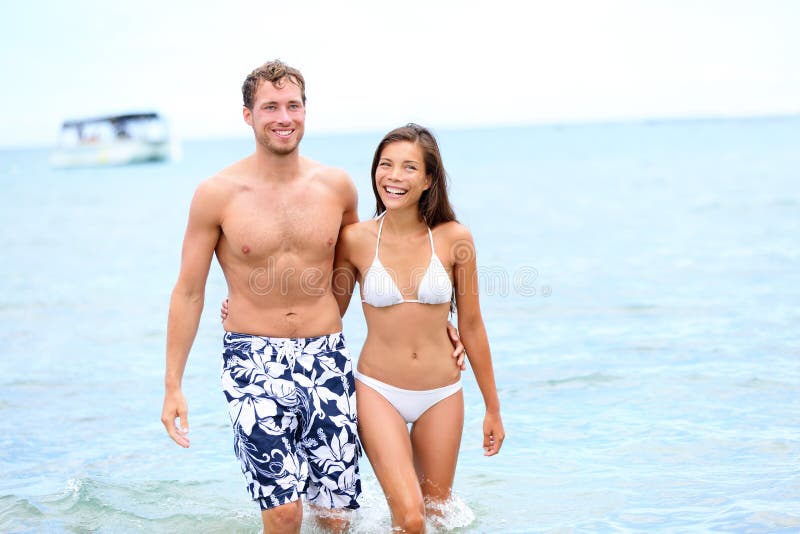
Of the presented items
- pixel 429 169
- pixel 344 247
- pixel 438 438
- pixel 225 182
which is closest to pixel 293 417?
pixel 438 438

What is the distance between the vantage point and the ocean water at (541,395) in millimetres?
6031

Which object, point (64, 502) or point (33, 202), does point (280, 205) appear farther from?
point (33, 202)

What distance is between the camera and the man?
4570mm

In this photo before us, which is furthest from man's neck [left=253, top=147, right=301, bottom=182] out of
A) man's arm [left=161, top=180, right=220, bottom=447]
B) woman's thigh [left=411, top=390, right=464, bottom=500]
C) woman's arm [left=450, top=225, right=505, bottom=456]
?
woman's thigh [left=411, top=390, right=464, bottom=500]

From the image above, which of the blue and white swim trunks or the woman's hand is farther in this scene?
the woman's hand

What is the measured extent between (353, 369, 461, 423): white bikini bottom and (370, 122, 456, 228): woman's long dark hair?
32.7 inches

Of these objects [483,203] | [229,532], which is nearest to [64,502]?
[229,532]

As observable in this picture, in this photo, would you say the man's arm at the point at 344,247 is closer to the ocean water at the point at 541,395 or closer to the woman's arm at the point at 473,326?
the woman's arm at the point at 473,326

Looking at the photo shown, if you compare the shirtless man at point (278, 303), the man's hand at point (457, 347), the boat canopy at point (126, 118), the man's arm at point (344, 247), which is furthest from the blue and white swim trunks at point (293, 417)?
the boat canopy at point (126, 118)

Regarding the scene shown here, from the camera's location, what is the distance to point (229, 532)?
5.86m

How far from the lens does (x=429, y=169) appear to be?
4.74m

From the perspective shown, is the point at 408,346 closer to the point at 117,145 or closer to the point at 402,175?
the point at 402,175

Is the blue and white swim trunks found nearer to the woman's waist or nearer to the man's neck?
the woman's waist

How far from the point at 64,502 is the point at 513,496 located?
295 centimetres
